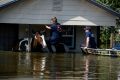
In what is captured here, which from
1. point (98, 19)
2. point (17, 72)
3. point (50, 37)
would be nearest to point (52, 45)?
point (50, 37)

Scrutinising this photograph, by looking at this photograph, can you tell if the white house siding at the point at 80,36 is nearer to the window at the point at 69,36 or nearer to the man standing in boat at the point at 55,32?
the window at the point at 69,36

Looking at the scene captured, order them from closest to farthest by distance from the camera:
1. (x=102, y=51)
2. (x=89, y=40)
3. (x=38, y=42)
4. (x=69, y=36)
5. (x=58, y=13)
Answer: (x=102, y=51), (x=89, y=40), (x=38, y=42), (x=58, y=13), (x=69, y=36)

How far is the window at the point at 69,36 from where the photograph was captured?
28.3 meters

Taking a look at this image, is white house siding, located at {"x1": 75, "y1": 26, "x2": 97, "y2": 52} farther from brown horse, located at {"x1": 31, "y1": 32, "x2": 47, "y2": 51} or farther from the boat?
the boat

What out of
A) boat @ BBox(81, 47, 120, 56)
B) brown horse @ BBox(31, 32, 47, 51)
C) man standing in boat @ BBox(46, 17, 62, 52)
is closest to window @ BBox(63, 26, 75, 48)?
brown horse @ BBox(31, 32, 47, 51)

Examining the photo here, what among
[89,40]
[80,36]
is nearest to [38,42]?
[80,36]

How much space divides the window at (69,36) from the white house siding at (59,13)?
1561 mm

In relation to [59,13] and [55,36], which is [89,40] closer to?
[55,36]

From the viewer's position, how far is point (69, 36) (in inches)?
1121

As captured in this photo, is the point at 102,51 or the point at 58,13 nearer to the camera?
the point at 102,51

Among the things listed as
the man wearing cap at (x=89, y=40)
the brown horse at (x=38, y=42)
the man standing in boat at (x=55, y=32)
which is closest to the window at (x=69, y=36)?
the brown horse at (x=38, y=42)

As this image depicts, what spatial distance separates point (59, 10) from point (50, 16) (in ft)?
1.96

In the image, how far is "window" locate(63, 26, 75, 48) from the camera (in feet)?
92.7

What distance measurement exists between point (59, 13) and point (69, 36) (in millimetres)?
1856
